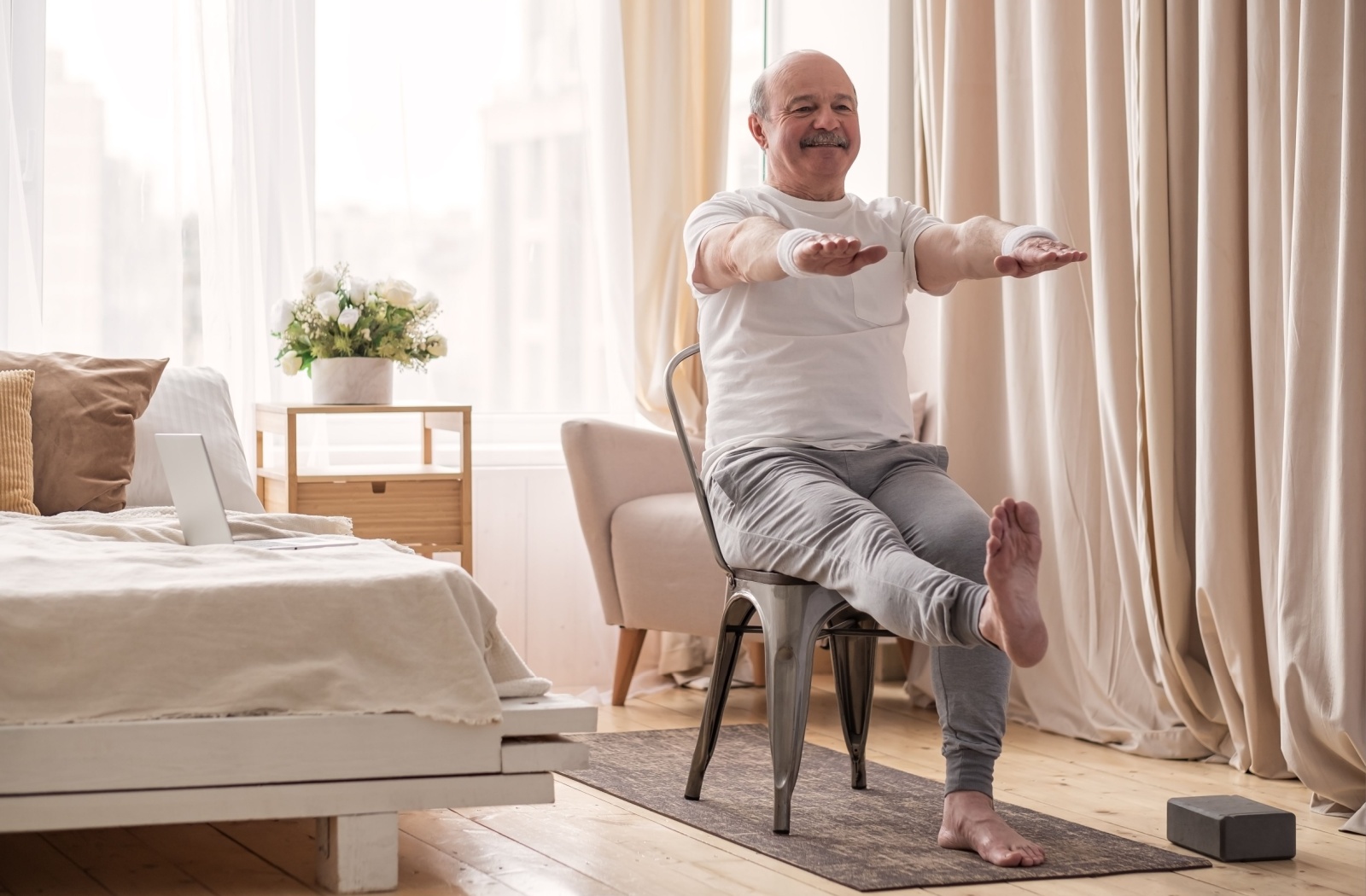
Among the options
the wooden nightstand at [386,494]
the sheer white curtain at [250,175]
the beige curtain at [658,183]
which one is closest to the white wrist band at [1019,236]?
the wooden nightstand at [386,494]

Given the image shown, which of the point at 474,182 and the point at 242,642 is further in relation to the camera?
the point at 474,182

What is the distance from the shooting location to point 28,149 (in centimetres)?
357

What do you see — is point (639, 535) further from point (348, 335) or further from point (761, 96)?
point (761, 96)

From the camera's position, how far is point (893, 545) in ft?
6.59

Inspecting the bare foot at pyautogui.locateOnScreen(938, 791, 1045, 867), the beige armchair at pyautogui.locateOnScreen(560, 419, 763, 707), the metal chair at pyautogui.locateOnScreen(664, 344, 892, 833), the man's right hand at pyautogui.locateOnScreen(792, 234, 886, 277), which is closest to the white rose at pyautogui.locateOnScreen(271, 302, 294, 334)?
the beige armchair at pyautogui.locateOnScreen(560, 419, 763, 707)

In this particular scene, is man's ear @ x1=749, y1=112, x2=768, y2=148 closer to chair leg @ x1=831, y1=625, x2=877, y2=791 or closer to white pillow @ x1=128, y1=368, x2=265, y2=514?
chair leg @ x1=831, y1=625, x2=877, y2=791

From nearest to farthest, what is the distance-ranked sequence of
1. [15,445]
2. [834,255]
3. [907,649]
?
[834,255] → [15,445] → [907,649]

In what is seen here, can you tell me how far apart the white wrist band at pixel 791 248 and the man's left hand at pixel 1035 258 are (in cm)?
28

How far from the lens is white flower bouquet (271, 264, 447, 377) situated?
11.4 ft

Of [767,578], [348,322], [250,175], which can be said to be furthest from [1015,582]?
[250,175]

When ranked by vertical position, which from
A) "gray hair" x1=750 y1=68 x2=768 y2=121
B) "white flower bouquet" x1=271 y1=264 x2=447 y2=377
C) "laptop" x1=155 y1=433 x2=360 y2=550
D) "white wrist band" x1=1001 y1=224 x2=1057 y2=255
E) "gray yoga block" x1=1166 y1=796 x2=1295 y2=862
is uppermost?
"gray hair" x1=750 y1=68 x2=768 y2=121

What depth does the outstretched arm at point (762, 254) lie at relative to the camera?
1.90 metres

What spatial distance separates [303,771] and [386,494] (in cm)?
153

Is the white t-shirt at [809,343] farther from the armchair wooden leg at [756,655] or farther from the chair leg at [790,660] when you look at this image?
the armchair wooden leg at [756,655]
